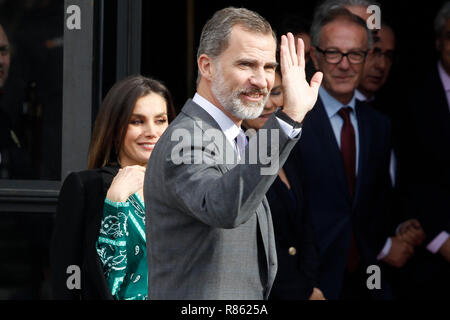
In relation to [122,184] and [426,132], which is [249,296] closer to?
[122,184]

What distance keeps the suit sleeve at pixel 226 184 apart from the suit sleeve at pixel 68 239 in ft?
4.09

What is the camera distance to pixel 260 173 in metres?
2.45

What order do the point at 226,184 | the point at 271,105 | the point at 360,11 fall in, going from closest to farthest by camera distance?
1. the point at 226,184
2. the point at 271,105
3. the point at 360,11

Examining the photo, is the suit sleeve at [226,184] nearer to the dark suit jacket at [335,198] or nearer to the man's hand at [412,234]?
the dark suit jacket at [335,198]

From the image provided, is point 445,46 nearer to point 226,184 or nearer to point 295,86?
point 295,86

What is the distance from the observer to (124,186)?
3.68 meters

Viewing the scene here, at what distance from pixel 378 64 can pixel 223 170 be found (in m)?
2.95

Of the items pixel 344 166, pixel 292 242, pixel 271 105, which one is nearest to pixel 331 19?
pixel 271 105

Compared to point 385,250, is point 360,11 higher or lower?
higher

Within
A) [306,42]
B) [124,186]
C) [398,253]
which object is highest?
[306,42]

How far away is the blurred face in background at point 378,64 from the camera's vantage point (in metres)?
5.30

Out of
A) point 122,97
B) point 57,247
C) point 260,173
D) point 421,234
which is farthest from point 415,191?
point 260,173

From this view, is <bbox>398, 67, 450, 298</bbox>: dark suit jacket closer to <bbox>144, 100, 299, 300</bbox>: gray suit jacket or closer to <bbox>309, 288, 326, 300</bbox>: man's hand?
<bbox>309, 288, 326, 300</bbox>: man's hand
